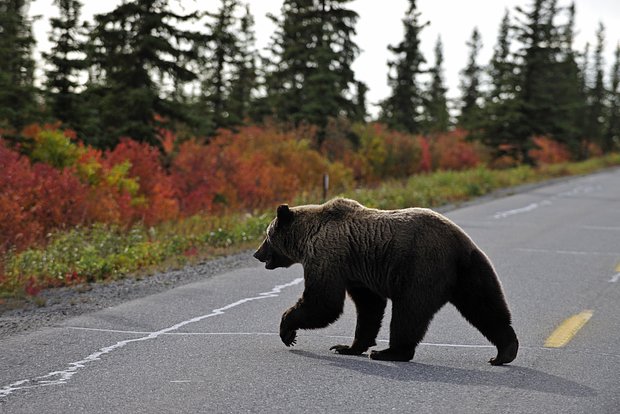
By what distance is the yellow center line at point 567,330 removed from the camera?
693 centimetres

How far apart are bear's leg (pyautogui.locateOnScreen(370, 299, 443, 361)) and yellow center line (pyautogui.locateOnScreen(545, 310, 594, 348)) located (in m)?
1.53

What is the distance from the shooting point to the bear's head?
660cm

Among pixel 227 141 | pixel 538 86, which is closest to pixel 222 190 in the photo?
pixel 227 141

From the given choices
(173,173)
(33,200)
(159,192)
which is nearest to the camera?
(33,200)

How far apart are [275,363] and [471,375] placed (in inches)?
57.6

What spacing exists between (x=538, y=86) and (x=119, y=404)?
119 feet

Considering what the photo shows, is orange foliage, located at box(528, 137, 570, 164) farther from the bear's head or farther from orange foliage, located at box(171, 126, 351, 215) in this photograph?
the bear's head

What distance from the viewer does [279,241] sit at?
671 centimetres

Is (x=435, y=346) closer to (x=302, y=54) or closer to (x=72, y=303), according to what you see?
(x=72, y=303)

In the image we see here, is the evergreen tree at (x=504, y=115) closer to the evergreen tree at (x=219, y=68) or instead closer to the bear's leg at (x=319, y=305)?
the evergreen tree at (x=219, y=68)

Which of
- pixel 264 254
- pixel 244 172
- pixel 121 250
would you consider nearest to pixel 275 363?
pixel 264 254

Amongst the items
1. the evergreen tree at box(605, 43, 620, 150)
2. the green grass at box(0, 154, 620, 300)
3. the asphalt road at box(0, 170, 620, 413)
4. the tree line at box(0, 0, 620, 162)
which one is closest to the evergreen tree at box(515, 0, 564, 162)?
the tree line at box(0, 0, 620, 162)

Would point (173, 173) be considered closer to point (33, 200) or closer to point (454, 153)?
point (33, 200)

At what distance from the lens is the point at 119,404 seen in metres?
4.96
